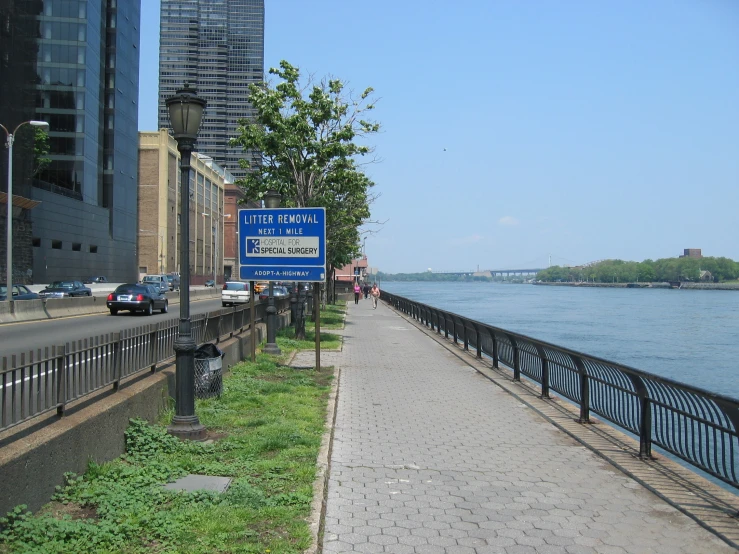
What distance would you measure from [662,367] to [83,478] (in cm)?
2604

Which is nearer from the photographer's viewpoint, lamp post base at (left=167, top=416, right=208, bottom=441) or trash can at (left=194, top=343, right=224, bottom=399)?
lamp post base at (left=167, top=416, right=208, bottom=441)

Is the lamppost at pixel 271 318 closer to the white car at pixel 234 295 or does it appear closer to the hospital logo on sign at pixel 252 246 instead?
the hospital logo on sign at pixel 252 246

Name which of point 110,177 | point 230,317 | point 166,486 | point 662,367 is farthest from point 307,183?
point 110,177

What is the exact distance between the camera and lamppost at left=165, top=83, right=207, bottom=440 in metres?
8.38

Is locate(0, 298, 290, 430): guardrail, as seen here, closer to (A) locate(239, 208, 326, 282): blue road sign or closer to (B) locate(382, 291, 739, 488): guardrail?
(A) locate(239, 208, 326, 282): blue road sign

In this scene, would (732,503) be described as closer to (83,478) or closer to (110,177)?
(83,478)

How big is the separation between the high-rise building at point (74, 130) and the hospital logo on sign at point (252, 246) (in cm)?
4447

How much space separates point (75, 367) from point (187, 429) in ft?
6.02

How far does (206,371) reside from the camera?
426 inches

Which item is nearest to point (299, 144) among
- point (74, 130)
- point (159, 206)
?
point (74, 130)

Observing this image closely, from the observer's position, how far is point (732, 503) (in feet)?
21.5

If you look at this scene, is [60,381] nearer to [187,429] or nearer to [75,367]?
[75,367]

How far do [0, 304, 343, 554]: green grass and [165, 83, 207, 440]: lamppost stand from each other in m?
0.28

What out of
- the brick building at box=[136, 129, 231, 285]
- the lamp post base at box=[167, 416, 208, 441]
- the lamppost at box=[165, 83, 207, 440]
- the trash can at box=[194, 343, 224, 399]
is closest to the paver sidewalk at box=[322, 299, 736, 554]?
the lamp post base at box=[167, 416, 208, 441]
